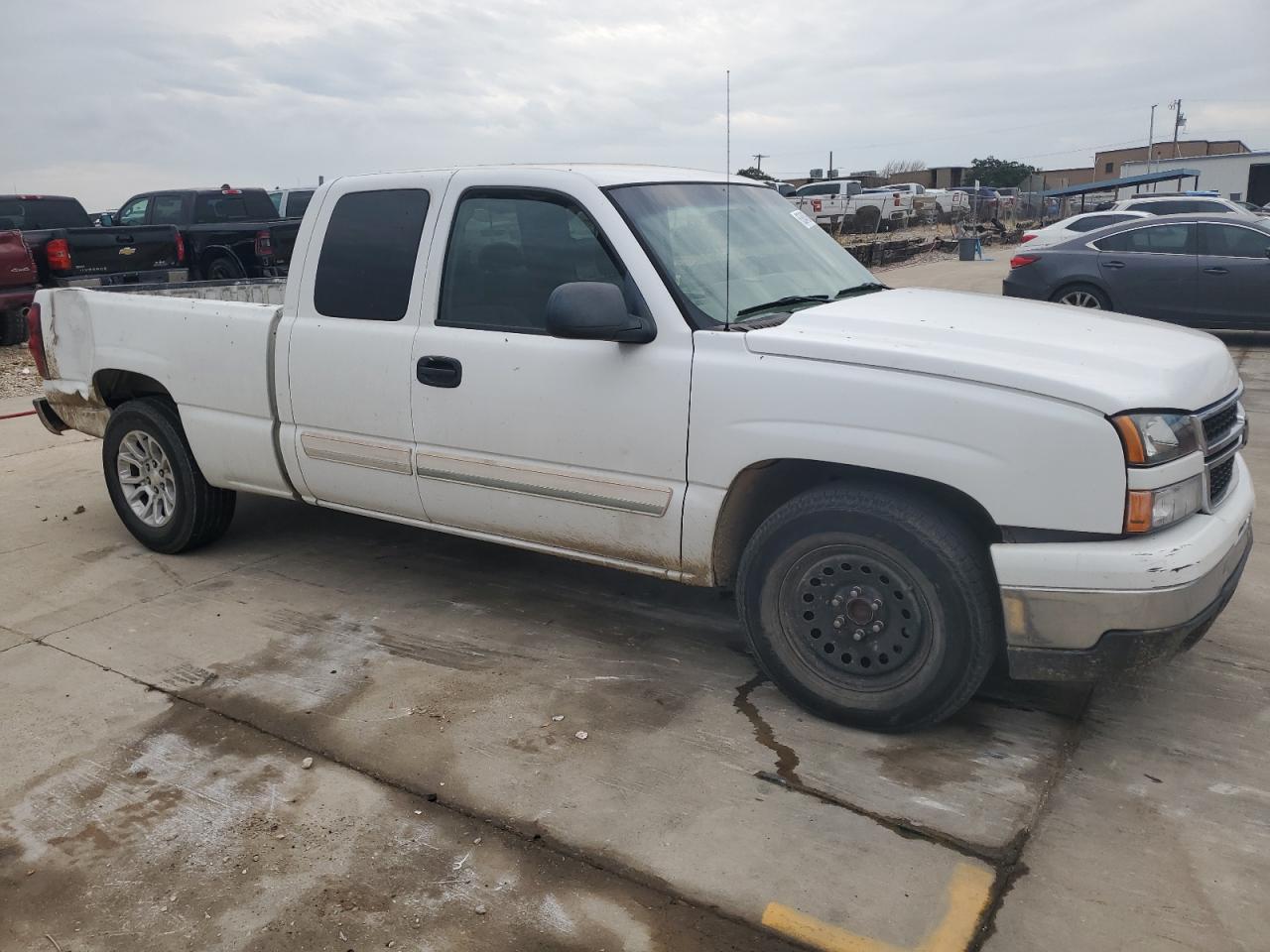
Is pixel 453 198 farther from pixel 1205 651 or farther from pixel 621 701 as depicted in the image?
pixel 1205 651

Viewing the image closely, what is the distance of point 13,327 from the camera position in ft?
40.7

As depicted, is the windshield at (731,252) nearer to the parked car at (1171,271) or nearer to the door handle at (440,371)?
the door handle at (440,371)

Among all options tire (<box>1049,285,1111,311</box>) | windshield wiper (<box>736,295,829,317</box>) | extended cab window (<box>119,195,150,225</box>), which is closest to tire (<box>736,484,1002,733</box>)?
windshield wiper (<box>736,295,829,317</box>)

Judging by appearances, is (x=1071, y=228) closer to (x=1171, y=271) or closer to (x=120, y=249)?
(x=1171, y=271)

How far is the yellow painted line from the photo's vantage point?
8.33 ft

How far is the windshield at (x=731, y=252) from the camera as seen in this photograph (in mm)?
3789

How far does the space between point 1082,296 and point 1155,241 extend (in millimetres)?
965

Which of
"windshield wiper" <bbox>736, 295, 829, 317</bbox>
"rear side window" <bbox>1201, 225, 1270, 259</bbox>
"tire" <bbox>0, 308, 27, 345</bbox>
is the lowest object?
"tire" <bbox>0, 308, 27, 345</bbox>

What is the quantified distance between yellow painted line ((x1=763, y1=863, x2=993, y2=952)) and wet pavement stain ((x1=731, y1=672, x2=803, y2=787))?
2.00ft

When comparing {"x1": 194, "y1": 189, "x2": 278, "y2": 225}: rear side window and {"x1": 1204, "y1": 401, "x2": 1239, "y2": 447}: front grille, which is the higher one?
{"x1": 194, "y1": 189, "x2": 278, "y2": 225}: rear side window

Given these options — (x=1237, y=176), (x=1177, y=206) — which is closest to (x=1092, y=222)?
(x=1177, y=206)

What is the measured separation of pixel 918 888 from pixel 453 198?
3.06m

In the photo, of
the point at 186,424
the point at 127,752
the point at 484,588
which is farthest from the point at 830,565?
the point at 186,424

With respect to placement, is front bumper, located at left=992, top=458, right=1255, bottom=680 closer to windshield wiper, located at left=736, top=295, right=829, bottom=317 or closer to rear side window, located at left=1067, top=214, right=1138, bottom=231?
windshield wiper, located at left=736, top=295, right=829, bottom=317
